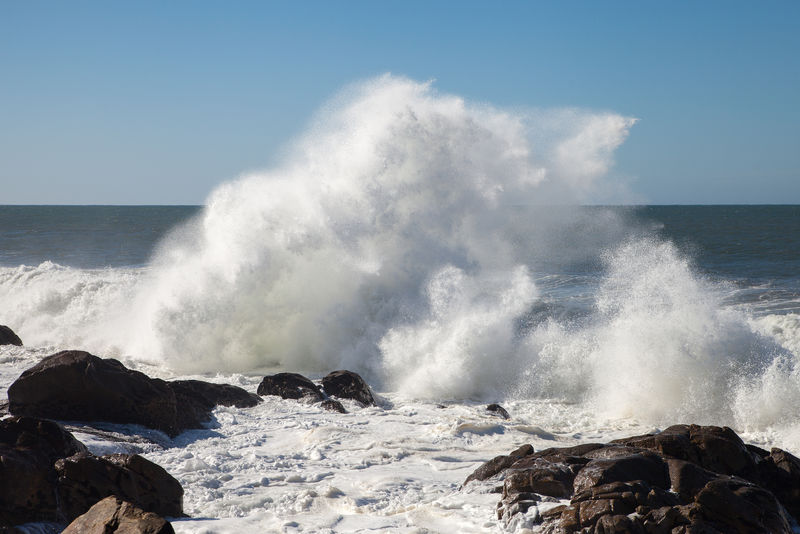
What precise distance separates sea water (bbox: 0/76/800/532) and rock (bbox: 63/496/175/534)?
1.11m

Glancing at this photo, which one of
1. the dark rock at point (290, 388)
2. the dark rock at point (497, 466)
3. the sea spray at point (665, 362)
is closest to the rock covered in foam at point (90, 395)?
the dark rock at point (290, 388)

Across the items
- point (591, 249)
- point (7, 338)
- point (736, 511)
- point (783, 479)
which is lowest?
point (783, 479)

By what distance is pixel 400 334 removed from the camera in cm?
1472

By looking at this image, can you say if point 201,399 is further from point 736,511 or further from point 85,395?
point 736,511

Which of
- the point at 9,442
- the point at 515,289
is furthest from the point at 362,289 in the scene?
the point at 9,442

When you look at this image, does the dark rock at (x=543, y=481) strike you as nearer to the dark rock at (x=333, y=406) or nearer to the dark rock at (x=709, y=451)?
the dark rock at (x=709, y=451)

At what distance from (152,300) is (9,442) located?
1152 cm

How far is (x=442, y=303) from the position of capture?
1512cm

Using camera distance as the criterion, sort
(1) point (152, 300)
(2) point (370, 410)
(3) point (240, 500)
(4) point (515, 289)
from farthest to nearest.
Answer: (1) point (152, 300), (4) point (515, 289), (2) point (370, 410), (3) point (240, 500)

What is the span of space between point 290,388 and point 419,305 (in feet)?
15.6

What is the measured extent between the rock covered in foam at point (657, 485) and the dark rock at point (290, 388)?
4.60 metres

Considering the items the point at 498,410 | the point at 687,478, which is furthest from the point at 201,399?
the point at 687,478

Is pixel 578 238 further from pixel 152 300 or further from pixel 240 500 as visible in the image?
pixel 240 500

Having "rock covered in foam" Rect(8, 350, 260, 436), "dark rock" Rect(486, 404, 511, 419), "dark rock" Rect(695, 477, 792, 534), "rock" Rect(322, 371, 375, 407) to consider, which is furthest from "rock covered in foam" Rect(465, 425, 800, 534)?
"rock" Rect(322, 371, 375, 407)
